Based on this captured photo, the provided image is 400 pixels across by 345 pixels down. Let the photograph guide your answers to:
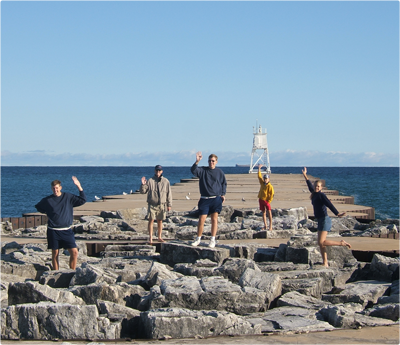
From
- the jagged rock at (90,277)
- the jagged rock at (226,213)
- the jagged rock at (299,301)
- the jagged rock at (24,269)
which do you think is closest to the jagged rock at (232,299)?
the jagged rock at (299,301)

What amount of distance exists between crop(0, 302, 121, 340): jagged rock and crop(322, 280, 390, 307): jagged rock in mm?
2862

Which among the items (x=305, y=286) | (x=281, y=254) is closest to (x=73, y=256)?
(x=281, y=254)

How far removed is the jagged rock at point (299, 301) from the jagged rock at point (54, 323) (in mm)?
2060

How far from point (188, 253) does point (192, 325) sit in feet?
10.6

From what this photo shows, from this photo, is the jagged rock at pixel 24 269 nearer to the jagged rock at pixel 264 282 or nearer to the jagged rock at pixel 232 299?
the jagged rock at pixel 232 299

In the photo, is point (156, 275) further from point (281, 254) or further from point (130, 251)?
point (130, 251)

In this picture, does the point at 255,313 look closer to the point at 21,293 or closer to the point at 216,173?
the point at 21,293

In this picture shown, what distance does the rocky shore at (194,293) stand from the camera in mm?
5613

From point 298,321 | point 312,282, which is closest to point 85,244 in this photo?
point 312,282

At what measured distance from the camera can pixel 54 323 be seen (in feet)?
18.3

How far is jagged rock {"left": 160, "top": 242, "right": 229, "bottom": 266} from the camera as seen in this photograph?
28.1ft

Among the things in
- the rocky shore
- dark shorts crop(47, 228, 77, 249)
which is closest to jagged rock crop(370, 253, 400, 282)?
the rocky shore

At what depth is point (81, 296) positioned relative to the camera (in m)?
6.59

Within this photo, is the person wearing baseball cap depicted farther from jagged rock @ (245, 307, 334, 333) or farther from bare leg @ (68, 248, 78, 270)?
jagged rock @ (245, 307, 334, 333)
